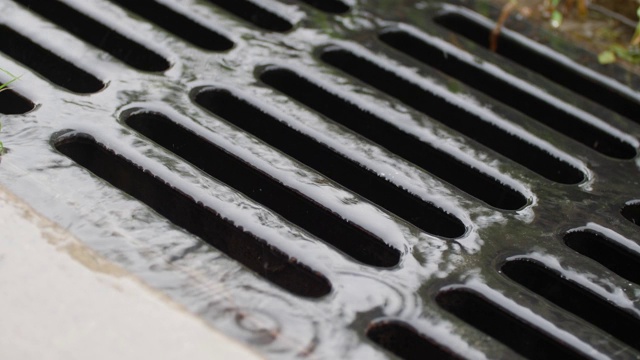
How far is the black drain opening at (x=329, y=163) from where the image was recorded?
4.62 ft

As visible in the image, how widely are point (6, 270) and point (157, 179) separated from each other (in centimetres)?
28

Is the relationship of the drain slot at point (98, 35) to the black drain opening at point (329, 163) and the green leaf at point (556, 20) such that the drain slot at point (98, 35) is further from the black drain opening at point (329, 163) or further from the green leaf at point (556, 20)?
the green leaf at point (556, 20)

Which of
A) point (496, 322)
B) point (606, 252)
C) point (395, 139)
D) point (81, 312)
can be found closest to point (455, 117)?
point (395, 139)

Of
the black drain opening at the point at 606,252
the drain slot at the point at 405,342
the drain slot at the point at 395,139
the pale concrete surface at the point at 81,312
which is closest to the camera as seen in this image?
the pale concrete surface at the point at 81,312

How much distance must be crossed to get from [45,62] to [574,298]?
911 millimetres

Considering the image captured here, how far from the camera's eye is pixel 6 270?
1089 millimetres

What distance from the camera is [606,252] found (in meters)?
1.40

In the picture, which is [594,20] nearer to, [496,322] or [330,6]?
[330,6]

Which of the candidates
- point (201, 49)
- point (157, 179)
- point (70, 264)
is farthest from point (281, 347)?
point (201, 49)

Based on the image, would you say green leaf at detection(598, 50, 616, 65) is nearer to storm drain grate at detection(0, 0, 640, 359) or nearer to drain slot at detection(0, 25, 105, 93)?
storm drain grate at detection(0, 0, 640, 359)

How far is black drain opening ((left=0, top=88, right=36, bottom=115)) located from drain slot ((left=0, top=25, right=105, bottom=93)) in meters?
0.12

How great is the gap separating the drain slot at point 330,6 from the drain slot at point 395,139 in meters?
0.28

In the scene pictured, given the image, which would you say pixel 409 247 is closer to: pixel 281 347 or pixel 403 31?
pixel 281 347

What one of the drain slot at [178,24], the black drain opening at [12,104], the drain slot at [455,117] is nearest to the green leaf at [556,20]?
the drain slot at [455,117]
